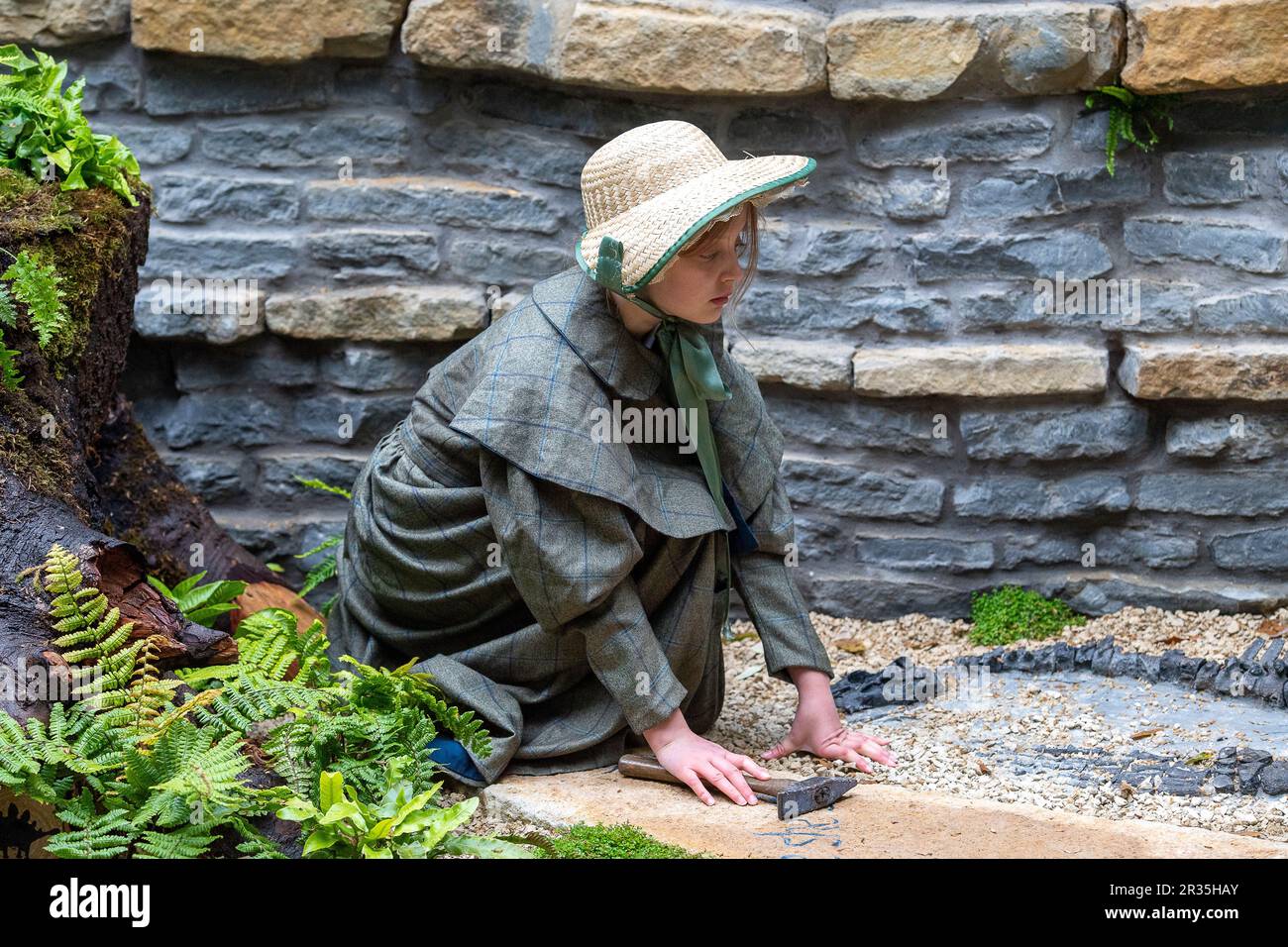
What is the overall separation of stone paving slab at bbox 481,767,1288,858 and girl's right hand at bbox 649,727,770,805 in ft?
0.10

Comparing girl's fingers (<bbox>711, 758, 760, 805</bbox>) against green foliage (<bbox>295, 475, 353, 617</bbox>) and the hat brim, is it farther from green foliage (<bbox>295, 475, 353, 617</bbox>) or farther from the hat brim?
green foliage (<bbox>295, 475, 353, 617</bbox>)

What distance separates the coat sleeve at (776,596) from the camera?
3.20m

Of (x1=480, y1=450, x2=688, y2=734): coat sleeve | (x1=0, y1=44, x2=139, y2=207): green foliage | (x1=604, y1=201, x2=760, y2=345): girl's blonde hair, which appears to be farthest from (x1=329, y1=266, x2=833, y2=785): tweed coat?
(x1=0, y1=44, x2=139, y2=207): green foliage

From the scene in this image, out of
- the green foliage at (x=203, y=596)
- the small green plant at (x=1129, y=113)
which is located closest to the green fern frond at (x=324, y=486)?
the green foliage at (x=203, y=596)

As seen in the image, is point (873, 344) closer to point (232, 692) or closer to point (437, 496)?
point (437, 496)

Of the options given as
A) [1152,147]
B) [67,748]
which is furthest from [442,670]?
[1152,147]

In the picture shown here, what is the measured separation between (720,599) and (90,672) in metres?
1.41

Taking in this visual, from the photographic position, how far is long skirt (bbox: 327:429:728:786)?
10.2ft

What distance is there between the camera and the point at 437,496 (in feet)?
10.3

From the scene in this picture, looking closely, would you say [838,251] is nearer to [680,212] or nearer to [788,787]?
[680,212]

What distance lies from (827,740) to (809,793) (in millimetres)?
391

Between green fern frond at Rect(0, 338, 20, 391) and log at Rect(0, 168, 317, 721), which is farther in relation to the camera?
green fern frond at Rect(0, 338, 20, 391)

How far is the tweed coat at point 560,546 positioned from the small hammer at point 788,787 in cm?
12

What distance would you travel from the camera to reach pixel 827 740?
318 centimetres
